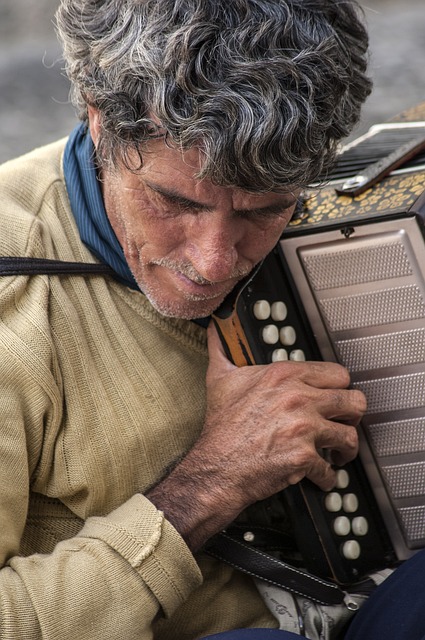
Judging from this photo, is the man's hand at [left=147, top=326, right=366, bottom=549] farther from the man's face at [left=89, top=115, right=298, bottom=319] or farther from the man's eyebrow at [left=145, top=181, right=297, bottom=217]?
the man's eyebrow at [left=145, top=181, right=297, bottom=217]

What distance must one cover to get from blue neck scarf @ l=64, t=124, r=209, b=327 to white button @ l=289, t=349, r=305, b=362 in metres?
0.18

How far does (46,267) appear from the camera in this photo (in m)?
1.92

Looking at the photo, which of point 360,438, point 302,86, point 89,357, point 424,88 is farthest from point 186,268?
point 424,88

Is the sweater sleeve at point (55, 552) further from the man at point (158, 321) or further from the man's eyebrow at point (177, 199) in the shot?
the man's eyebrow at point (177, 199)

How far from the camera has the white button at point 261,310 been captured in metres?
1.97

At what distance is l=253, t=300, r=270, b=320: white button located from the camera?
1974 millimetres

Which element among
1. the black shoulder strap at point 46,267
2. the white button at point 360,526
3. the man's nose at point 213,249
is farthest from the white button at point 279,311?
the white button at point 360,526

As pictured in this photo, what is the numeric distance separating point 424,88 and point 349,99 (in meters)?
4.16

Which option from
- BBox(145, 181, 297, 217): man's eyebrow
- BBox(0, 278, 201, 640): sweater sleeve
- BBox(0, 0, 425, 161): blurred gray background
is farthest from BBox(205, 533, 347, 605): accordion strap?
BBox(0, 0, 425, 161): blurred gray background

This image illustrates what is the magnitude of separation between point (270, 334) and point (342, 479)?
1.05 feet

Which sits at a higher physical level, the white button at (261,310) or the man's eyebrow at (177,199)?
the man's eyebrow at (177,199)

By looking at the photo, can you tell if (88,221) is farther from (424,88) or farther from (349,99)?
(424,88)

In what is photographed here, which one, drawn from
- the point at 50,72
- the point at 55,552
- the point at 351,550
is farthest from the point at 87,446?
the point at 50,72

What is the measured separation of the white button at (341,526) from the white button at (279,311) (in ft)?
1.31
